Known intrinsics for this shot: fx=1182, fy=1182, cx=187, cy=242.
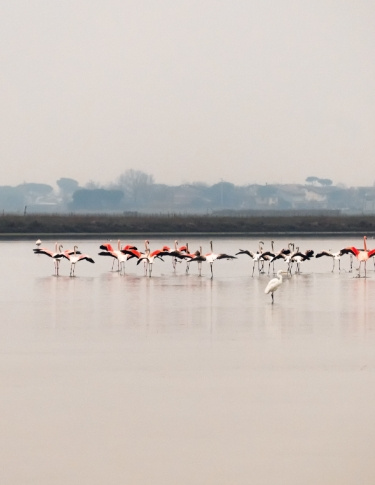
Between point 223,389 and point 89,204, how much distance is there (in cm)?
15616

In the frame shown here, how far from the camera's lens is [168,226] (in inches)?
2699

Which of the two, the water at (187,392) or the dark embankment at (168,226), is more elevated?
the dark embankment at (168,226)

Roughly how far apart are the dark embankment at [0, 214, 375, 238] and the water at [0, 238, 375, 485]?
44.4 m

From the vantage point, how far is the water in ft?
28.8

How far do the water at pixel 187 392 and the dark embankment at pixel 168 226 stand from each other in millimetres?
44416

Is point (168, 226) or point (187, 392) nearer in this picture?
point (187, 392)

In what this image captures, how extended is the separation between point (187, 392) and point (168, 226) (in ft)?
188

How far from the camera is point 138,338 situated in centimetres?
1545

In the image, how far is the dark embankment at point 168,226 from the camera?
65.4 metres

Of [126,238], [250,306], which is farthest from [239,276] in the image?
[126,238]

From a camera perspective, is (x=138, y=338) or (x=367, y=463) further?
(x=138, y=338)

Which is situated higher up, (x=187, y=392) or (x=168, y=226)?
(x=168, y=226)

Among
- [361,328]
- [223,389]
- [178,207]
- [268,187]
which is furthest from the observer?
[268,187]

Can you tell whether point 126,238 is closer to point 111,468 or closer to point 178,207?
point 111,468
